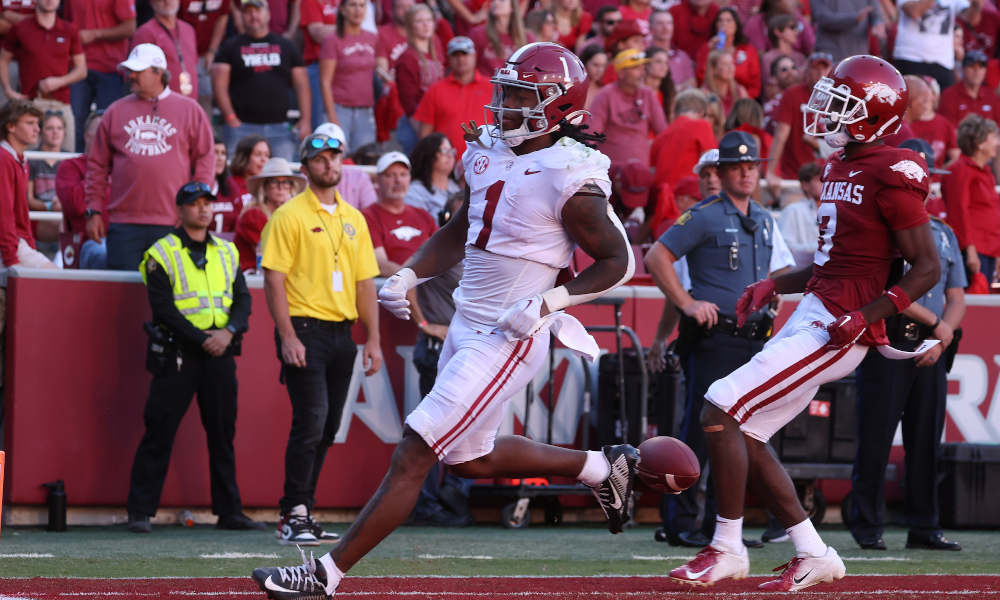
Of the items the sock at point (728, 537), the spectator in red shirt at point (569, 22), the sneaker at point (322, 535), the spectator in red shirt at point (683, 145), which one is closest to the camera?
the sock at point (728, 537)

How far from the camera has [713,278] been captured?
662 centimetres

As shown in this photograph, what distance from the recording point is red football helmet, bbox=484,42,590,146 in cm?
443

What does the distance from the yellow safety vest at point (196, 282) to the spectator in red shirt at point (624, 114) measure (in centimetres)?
412

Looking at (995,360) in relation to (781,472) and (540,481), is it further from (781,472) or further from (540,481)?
(781,472)

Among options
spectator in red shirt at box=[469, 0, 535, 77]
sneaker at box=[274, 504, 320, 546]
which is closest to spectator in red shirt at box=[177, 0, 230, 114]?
spectator in red shirt at box=[469, 0, 535, 77]

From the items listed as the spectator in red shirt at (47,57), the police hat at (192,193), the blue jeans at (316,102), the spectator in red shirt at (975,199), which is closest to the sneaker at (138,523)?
the police hat at (192,193)

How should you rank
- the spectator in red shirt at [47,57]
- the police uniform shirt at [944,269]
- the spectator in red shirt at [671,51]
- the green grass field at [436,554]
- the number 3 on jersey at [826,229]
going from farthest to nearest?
the spectator in red shirt at [671,51] < the spectator in red shirt at [47,57] < the police uniform shirt at [944,269] < the green grass field at [436,554] < the number 3 on jersey at [826,229]

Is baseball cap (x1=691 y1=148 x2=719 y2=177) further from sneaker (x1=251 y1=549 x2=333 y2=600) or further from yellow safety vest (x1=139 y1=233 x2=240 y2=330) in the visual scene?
sneaker (x1=251 y1=549 x2=333 y2=600)

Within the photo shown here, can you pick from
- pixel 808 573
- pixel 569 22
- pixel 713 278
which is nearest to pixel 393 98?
pixel 569 22

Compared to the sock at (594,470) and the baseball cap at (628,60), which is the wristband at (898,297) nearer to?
the sock at (594,470)

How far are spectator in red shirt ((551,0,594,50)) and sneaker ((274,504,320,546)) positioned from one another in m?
7.15

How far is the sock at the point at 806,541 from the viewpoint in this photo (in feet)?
16.2

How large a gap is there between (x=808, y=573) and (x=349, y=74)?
758cm

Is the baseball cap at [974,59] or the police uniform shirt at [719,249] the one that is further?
the baseball cap at [974,59]
